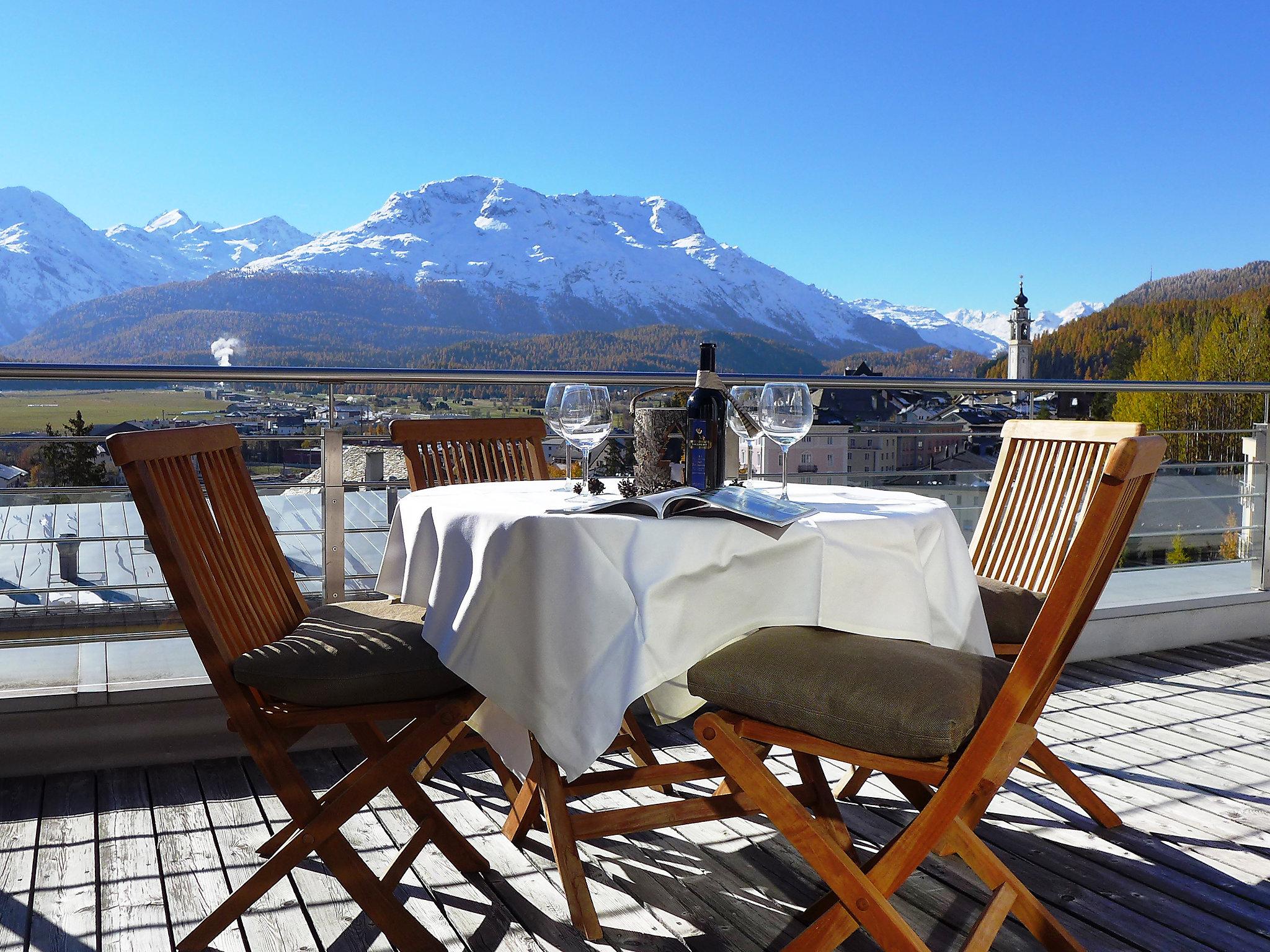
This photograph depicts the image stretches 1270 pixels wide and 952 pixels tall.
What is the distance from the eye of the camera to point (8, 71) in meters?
98.8

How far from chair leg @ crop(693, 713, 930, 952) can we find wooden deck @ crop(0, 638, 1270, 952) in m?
0.34

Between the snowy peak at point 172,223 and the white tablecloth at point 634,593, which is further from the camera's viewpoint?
the snowy peak at point 172,223

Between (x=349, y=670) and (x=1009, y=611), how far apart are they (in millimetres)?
1452

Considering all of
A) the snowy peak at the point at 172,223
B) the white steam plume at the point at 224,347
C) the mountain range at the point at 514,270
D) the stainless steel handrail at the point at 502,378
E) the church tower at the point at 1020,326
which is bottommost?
the stainless steel handrail at the point at 502,378

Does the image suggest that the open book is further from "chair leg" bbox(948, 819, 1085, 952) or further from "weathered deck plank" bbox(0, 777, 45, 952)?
"weathered deck plank" bbox(0, 777, 45, 952)

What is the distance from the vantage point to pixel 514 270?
111438 millimetres

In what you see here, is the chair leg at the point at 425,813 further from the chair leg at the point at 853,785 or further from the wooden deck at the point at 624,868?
the chair leg at the point at 853,785

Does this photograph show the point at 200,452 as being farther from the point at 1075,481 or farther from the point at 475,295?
the point at 475,295

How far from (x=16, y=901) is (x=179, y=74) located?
8218cm

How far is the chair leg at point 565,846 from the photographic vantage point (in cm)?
181

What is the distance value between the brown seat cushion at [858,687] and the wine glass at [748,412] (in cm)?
52

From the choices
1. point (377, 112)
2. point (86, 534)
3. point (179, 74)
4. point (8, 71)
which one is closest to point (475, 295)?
point (377, 112)

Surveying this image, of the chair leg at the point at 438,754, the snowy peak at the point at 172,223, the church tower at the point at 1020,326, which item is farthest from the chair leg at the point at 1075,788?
the snowy peak at the point at 172,223

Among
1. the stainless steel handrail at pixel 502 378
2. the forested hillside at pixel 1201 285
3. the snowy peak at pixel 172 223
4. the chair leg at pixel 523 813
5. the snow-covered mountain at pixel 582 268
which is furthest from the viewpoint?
the snowy peak at pixel 172 223
